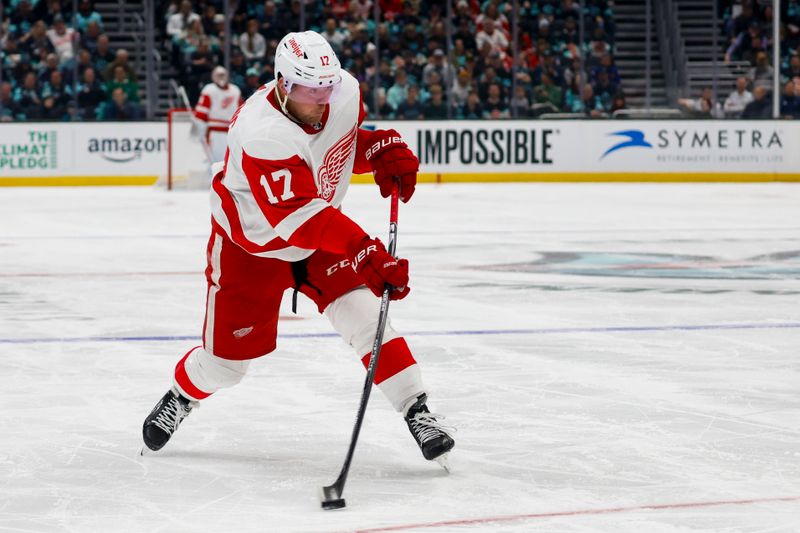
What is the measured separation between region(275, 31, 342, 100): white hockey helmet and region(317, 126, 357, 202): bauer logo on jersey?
0.20m

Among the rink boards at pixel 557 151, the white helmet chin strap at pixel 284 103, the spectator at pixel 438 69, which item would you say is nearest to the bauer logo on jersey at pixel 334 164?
the white helmet chin strap at pixel 284 103

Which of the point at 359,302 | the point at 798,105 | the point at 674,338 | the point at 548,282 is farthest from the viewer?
the point at 798,105

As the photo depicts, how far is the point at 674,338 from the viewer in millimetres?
5191

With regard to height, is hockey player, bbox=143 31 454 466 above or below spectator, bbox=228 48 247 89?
below

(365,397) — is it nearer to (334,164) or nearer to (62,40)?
(334,164)

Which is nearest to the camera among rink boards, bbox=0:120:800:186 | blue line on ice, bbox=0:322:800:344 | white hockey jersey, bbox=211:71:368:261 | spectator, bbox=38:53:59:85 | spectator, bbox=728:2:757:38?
white hockey jersey, bbox=211:71:368:261

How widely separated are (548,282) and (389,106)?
874 centimetres

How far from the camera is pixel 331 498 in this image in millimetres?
2910

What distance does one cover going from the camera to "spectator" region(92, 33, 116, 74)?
614 inches

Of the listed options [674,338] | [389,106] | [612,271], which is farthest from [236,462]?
[389,106]

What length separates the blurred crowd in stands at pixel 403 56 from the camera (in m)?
15.2

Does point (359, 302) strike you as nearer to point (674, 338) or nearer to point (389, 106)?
point (674, 338)

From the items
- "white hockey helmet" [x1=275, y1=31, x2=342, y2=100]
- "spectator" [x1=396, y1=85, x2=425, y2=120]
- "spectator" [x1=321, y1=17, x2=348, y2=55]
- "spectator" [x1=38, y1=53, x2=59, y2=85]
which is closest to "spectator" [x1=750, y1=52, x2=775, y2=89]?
"spectator" [x1=396, y1=85, x2=425, y2=120]

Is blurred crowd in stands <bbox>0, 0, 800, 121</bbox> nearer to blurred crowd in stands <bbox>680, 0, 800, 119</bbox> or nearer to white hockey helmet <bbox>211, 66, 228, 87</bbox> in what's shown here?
blurred crowd in stands <bbox>680, 0, 800, 119</bbox>
